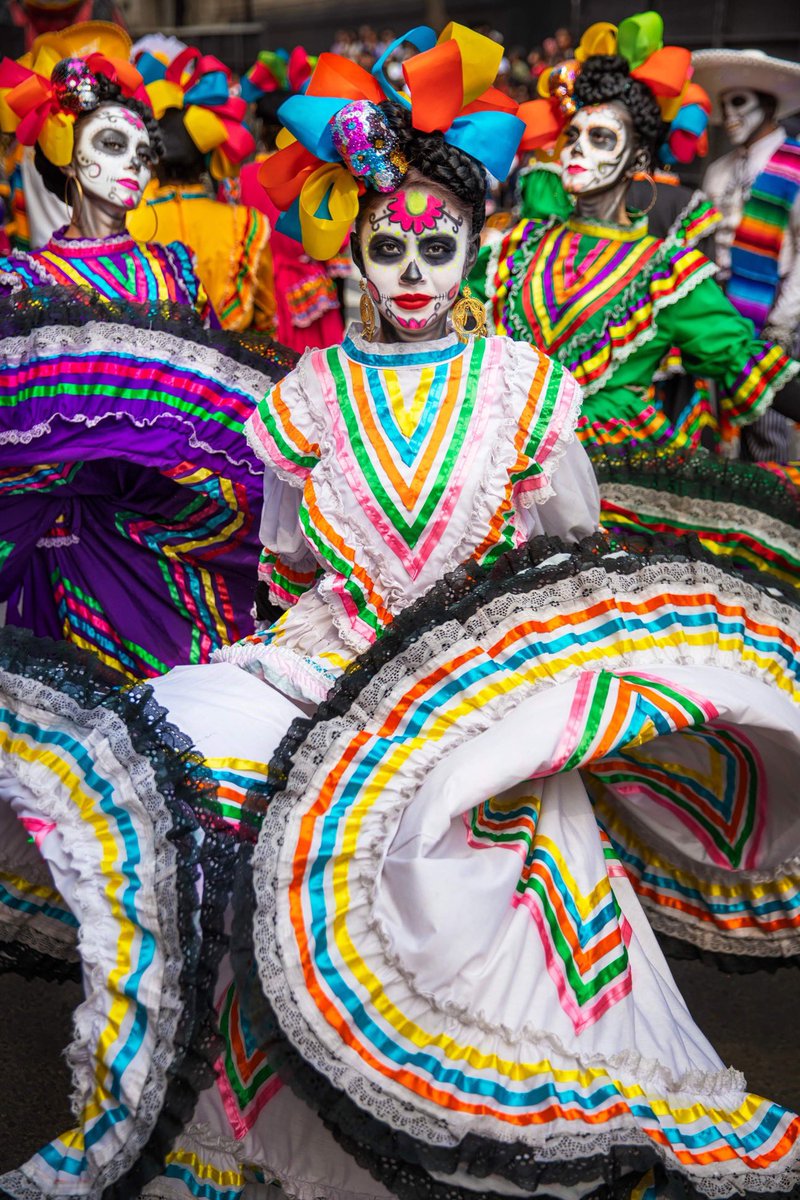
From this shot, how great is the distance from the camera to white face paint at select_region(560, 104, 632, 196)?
412cm

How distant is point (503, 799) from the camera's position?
7.41ft

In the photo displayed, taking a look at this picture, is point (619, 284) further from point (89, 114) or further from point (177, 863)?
point (177, 863)

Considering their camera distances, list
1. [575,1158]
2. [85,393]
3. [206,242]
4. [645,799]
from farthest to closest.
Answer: [206,242] < [85,393] < [645,799] < [575,1158]

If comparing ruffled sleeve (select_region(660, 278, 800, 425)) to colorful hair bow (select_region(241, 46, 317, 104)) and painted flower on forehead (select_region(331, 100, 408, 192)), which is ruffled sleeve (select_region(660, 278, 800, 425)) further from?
colorful hair bow (select_region(241, 46, 317, 104))

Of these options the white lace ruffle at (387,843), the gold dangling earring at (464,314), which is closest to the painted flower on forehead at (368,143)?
the gold dangling earring at (464,314)

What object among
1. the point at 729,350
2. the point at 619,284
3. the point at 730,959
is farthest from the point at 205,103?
the point at 730,959

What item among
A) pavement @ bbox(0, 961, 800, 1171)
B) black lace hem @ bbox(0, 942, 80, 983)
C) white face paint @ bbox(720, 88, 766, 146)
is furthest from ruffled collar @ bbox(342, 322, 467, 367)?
white face paint @ bbox(720, 88, 766, 146)

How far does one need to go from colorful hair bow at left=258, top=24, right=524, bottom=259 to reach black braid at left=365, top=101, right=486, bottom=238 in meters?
0.02

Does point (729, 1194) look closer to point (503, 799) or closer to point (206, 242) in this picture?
point (503, 799)

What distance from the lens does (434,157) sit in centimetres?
257

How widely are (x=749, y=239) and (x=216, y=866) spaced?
4538 mm

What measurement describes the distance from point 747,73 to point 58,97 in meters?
2.73

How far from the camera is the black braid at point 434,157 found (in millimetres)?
2570

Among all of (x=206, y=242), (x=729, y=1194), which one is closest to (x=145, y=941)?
(x=729, y=1194)
